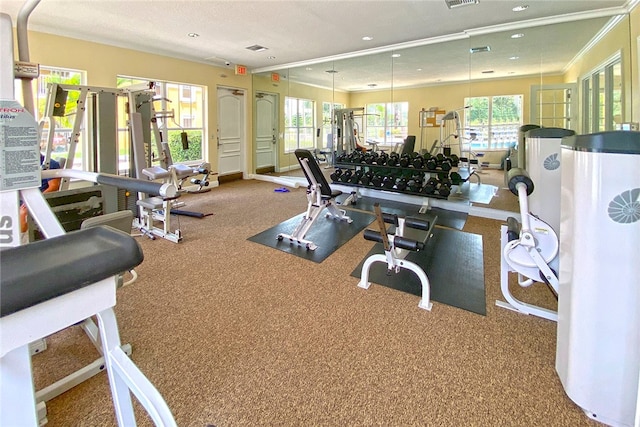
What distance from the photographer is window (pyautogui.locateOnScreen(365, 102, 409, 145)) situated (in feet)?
20.0

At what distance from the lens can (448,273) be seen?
3.05 m

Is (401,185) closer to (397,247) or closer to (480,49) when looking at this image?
(480,49)

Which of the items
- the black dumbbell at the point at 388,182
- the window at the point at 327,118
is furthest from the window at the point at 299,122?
the black dumbbell at the point at 388,182

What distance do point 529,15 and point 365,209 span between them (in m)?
3.09

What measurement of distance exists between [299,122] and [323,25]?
3.54 m

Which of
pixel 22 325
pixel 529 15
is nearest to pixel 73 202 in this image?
pixel 22 325

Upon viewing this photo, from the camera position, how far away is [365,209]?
17.2 ft

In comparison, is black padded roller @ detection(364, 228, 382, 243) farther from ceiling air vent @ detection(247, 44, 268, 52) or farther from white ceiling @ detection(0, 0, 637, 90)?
ceiling air vent @ detection(247, 44, 268, 52)

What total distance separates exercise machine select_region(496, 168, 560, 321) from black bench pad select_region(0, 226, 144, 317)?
1.98 meters

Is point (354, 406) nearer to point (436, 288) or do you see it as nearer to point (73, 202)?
point (436, 288)

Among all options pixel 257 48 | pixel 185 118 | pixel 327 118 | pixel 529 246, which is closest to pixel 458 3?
pixel 529 246

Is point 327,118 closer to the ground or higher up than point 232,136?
higher up

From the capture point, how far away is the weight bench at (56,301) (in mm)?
739

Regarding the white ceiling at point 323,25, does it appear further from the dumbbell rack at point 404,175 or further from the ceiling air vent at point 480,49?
the dumbbell rack at point 404,175
